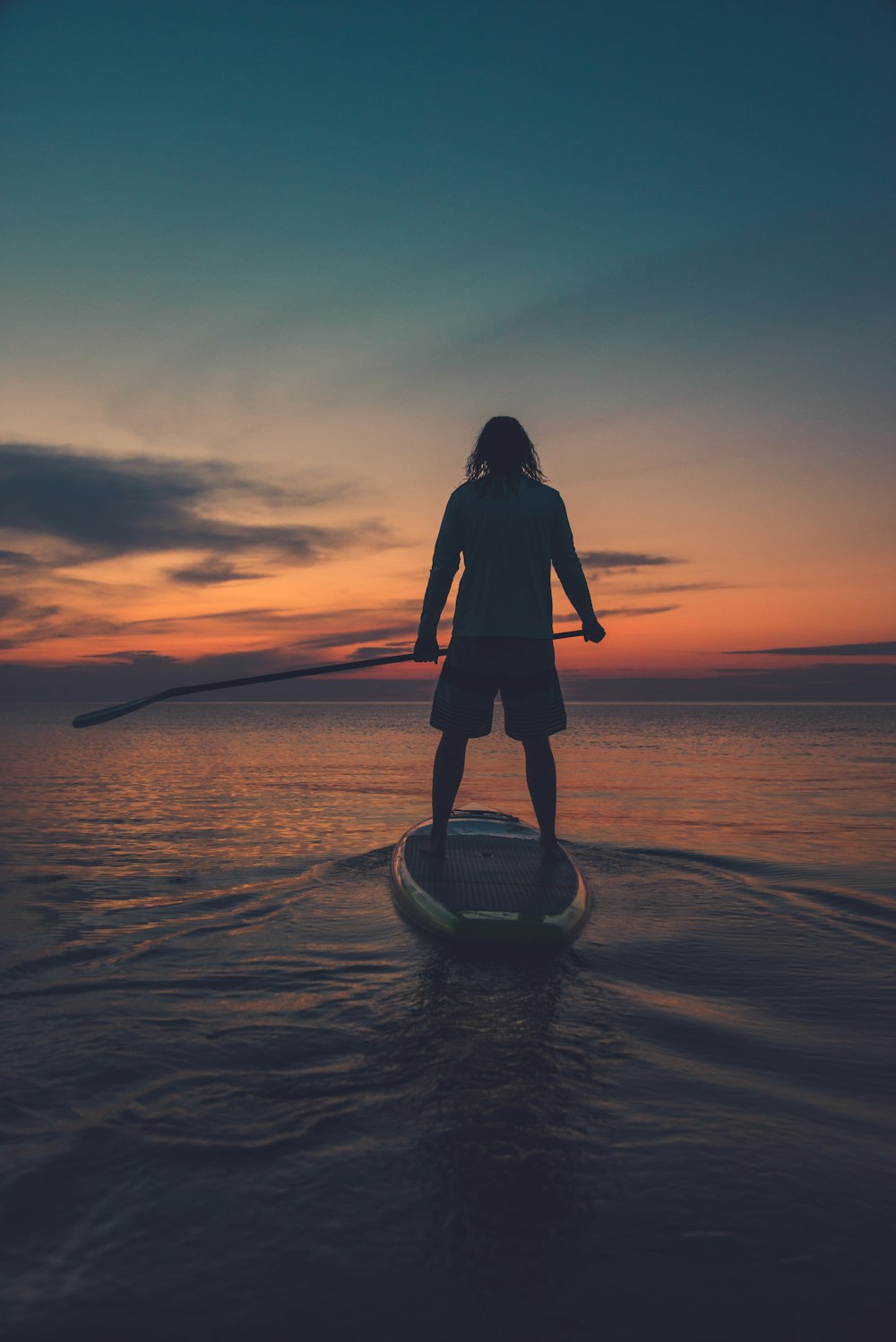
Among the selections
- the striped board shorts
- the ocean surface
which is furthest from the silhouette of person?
the ocean surface

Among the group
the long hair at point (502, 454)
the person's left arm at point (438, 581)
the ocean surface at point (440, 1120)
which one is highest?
the long hair at point (502, 454)

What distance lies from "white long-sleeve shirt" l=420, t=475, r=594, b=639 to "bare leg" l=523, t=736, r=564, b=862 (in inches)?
26.6

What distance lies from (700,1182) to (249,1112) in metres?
1.35

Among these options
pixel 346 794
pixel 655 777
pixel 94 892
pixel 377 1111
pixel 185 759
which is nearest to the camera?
pixel 377 1111

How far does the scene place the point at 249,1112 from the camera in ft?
8.31

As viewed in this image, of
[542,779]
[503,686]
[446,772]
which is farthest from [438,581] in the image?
[542,779]

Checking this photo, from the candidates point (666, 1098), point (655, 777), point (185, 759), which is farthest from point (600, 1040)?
point (185, 759)

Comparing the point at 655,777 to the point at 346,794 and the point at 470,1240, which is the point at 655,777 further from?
the point at 470,1240

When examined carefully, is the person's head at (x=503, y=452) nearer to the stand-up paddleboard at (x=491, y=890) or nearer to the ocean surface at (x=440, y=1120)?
the stand-up paddleboard at (x=491, y=890)

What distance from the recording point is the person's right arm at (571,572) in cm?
521

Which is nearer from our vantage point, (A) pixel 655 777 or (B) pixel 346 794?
(B) pixel 346 794

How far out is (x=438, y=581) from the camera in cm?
Answer: 532

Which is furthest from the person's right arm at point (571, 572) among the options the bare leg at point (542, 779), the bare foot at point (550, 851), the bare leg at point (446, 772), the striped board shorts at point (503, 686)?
the bare foot at point (550, 851)

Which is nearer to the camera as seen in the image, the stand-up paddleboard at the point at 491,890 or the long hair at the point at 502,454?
the stand-up paddleboard at the point at 491,890
